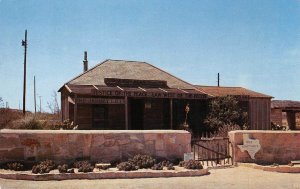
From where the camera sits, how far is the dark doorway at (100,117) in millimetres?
20547

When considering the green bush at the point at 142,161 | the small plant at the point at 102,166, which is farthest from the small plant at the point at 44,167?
the green bush at the point at 142,161

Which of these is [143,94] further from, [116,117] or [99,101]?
[116,117]

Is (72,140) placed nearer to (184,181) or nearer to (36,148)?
(36,148)

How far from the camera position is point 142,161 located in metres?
9.70

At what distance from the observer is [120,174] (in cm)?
885

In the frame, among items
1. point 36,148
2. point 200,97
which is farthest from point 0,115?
point 36,148

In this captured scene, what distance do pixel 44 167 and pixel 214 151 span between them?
5.66 meters

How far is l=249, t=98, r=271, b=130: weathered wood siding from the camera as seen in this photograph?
938 inches

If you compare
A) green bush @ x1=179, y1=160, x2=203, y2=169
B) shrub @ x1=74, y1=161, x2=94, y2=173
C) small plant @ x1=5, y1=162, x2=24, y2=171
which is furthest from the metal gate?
small plant @ x1=5, y1=162, x2=24, y2=171

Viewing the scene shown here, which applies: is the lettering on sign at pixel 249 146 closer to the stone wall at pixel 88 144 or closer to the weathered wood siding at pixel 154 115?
the stone wall at pixel 88 144

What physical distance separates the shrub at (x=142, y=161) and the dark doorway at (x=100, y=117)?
1091cm

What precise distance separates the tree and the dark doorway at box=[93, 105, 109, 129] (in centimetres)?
573

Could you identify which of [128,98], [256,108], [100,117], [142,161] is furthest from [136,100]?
[142,161]

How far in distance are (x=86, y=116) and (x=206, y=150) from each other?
30.2 feet
